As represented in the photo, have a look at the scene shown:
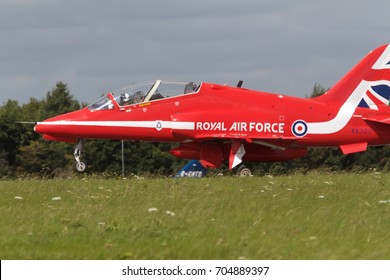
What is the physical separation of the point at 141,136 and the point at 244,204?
448 inches

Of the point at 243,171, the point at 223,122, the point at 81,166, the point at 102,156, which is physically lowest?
the point at 102,156

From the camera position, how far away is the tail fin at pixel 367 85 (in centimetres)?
2691

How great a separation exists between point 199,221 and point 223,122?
13.3 meters

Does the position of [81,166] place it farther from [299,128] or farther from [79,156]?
[299,128]

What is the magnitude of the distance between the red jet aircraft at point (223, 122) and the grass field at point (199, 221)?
23.9 feet

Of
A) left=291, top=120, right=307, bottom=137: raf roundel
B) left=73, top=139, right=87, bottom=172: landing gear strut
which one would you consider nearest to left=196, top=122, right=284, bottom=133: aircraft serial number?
left=291, top=120, right=307, bottom=137: raf roundel

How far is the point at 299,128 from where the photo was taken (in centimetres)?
2558

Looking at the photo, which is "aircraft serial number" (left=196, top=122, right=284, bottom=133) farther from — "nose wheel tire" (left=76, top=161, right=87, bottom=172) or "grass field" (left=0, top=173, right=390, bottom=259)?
"grass field" (left=0, top=173, right=390, bottom=259)

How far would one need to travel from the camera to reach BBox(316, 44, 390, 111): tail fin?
26906 mm

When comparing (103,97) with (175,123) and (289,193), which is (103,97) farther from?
(289,193)

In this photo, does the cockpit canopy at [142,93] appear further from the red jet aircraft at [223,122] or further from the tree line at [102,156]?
the tree line at [102,156]

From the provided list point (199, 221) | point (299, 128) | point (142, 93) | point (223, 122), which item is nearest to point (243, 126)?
point (223, 122)

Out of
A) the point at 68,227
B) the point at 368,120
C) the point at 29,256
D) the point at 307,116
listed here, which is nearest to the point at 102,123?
the point at 307,116

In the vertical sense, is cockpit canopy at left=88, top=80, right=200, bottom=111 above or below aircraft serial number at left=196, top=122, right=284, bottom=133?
above
